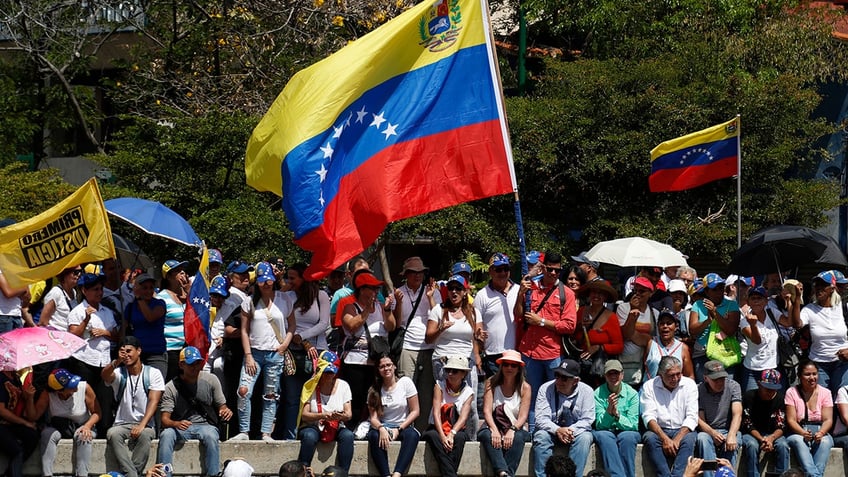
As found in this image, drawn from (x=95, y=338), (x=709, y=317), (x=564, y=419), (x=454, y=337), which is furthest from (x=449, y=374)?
(x=95, y=338)

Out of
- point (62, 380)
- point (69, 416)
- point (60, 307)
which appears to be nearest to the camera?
point (62, 380)

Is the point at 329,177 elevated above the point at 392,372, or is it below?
above

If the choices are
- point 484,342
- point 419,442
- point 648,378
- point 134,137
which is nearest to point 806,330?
point 648,378

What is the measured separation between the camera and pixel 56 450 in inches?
499

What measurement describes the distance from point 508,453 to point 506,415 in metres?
0.39

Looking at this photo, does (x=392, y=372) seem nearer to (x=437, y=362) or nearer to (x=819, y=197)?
(x=437, y=362)

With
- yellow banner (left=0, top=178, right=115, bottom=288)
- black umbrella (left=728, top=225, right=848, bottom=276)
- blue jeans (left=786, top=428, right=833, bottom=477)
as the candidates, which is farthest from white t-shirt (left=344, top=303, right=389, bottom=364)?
blue jeans (left=786, top=428, right=833, bottom=477)

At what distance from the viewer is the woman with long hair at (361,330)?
1280 centimetres

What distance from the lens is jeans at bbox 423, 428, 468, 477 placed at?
12.5m

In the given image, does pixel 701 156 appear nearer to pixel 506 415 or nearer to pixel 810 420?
pixel 810 420

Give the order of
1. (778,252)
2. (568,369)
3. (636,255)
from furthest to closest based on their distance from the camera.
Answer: (636,255) < (778,252) < (568,369)

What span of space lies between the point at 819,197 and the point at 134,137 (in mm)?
12431

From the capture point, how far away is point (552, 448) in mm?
12523

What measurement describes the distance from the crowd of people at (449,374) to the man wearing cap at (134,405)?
21 millimetres
